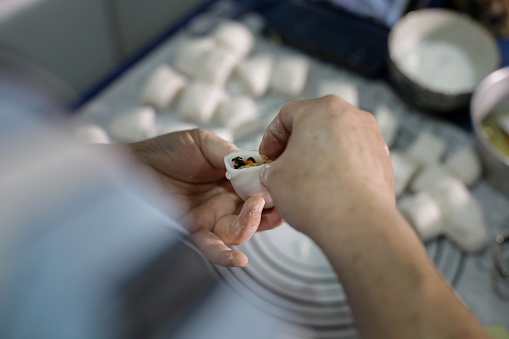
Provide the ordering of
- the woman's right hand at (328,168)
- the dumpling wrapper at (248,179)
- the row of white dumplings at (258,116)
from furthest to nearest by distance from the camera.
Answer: the row of white dumplings at (258,116) < the dumpling wrapper at (248,179) < the woman's right hand at (328,168)

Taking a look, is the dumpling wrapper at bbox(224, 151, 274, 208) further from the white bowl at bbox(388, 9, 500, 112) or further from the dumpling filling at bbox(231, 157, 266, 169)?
the white bowl at bbox(388, 9, 500, 112)

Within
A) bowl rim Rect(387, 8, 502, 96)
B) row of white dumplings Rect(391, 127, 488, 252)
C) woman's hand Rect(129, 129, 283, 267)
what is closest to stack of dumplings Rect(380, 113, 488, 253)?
row of white dumplings Rect(391, 127, 488, 252)

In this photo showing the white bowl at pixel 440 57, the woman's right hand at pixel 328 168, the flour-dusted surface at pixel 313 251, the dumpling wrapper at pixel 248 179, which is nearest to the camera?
the woman's right hand at pixel 328 168

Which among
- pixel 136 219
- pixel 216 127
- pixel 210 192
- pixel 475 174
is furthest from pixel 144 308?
pixel 475 174

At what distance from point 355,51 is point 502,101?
39 cm

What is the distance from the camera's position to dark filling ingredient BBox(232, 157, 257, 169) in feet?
1.88

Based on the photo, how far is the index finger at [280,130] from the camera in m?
0.48

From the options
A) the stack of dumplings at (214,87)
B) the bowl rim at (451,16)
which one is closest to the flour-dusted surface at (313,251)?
the stack of dumplings at (214,87)

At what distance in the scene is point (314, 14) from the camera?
1.22 m

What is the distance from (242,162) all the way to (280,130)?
4.1 inches

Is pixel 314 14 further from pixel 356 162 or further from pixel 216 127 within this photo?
pixel 356 162

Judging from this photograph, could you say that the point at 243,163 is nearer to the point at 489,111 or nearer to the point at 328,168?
the point at 328,168

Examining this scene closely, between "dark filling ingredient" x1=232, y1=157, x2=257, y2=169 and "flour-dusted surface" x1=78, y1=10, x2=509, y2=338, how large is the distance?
175 millimetres

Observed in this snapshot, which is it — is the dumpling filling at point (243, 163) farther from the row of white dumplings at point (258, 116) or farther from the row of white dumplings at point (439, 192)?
the row of white dumplings at point (439, 192)
